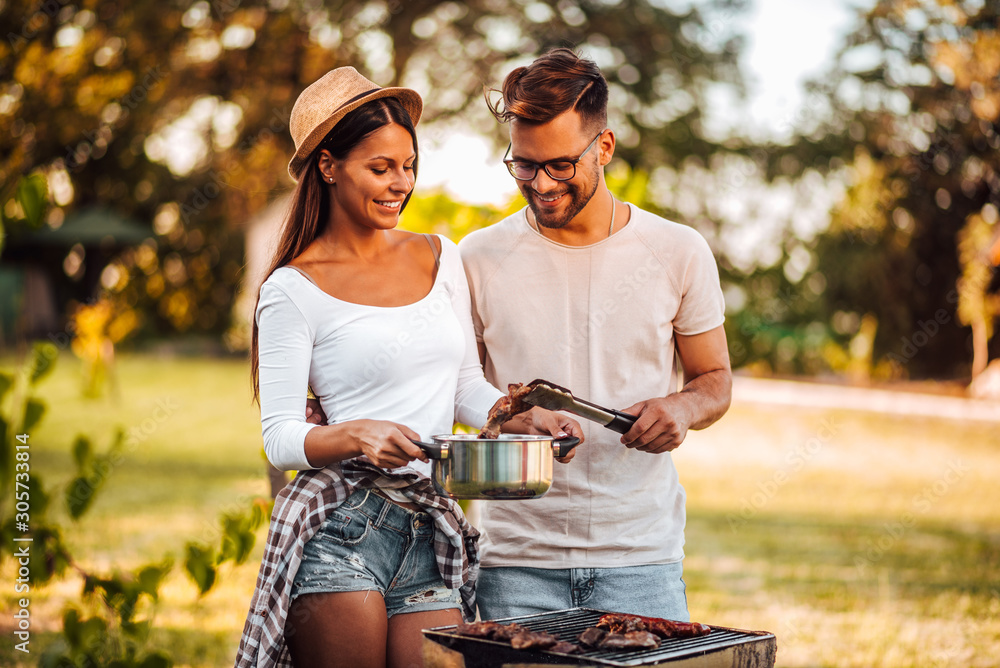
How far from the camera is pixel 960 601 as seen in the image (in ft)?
24.4

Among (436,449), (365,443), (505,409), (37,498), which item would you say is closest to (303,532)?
(365,443)

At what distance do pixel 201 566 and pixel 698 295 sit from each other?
2.20m

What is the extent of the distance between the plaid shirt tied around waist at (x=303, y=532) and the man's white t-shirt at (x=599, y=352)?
1.63 feet

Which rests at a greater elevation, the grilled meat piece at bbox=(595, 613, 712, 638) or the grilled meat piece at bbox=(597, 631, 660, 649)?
the grilled meat piece at bbox=(597, 631, 660, 649)

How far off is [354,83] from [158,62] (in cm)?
1317

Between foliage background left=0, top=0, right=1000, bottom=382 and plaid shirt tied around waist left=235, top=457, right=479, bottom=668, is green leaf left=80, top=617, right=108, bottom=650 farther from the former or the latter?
foliage background left=0, top=0, right=1000, bottom=382

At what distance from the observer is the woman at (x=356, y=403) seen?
255cm

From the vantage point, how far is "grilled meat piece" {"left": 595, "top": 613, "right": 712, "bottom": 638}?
2559mm

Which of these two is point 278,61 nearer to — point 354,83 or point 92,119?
point 92,119

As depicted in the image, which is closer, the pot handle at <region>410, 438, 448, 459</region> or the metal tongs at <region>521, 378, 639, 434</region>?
the pot handle at <region>410, 438, 448, 459</region>

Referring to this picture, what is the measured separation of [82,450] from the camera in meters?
3.92

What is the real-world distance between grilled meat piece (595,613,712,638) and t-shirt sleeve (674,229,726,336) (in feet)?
3.40

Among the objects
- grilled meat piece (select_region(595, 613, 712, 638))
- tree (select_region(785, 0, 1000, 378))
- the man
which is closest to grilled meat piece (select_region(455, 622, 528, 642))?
grilled meat piece (select_region(595, 613, 712, 638))

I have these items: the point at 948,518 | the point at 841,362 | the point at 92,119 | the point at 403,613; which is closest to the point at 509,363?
the point at 403,613
